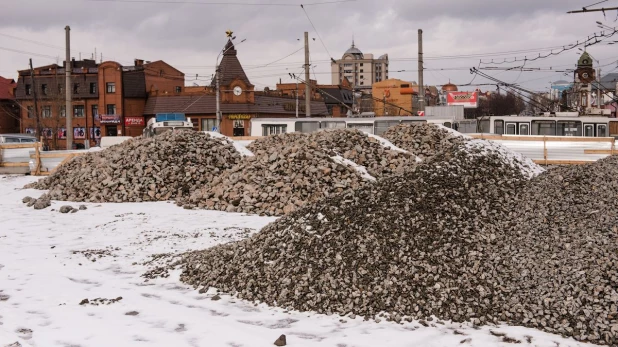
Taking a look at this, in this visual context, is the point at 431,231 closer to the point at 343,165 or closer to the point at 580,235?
the point at 580,235

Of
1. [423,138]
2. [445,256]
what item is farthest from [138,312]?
[423,138]

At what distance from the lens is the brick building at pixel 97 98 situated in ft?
206

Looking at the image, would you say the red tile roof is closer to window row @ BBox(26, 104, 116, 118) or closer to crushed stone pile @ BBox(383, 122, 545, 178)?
window row @ BBox(26, 104, 116, 118)

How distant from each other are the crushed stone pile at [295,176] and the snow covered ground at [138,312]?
2.95 metres

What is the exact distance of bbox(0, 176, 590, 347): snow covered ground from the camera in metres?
6.47

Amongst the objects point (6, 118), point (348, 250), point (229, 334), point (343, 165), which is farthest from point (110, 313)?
point (6, 118)

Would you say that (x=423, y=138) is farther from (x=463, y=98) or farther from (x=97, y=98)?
(x=463, y=98)

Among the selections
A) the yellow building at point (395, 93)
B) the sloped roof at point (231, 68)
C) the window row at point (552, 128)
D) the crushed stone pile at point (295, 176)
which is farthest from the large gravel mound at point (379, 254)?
the yellow building at point (395, 93)

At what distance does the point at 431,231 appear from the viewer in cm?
874

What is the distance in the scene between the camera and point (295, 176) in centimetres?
1566

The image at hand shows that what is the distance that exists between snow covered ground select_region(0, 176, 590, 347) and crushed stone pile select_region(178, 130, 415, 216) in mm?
2949

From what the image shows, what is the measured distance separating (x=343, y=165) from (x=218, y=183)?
409 centimetres

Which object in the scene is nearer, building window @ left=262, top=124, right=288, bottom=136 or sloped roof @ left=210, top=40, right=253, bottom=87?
building window @ left=262, top=124, right=288, bottom=136

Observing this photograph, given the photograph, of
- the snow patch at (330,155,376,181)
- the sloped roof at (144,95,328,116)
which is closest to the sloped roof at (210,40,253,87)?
the sloped roof at (144,95,328,116)
